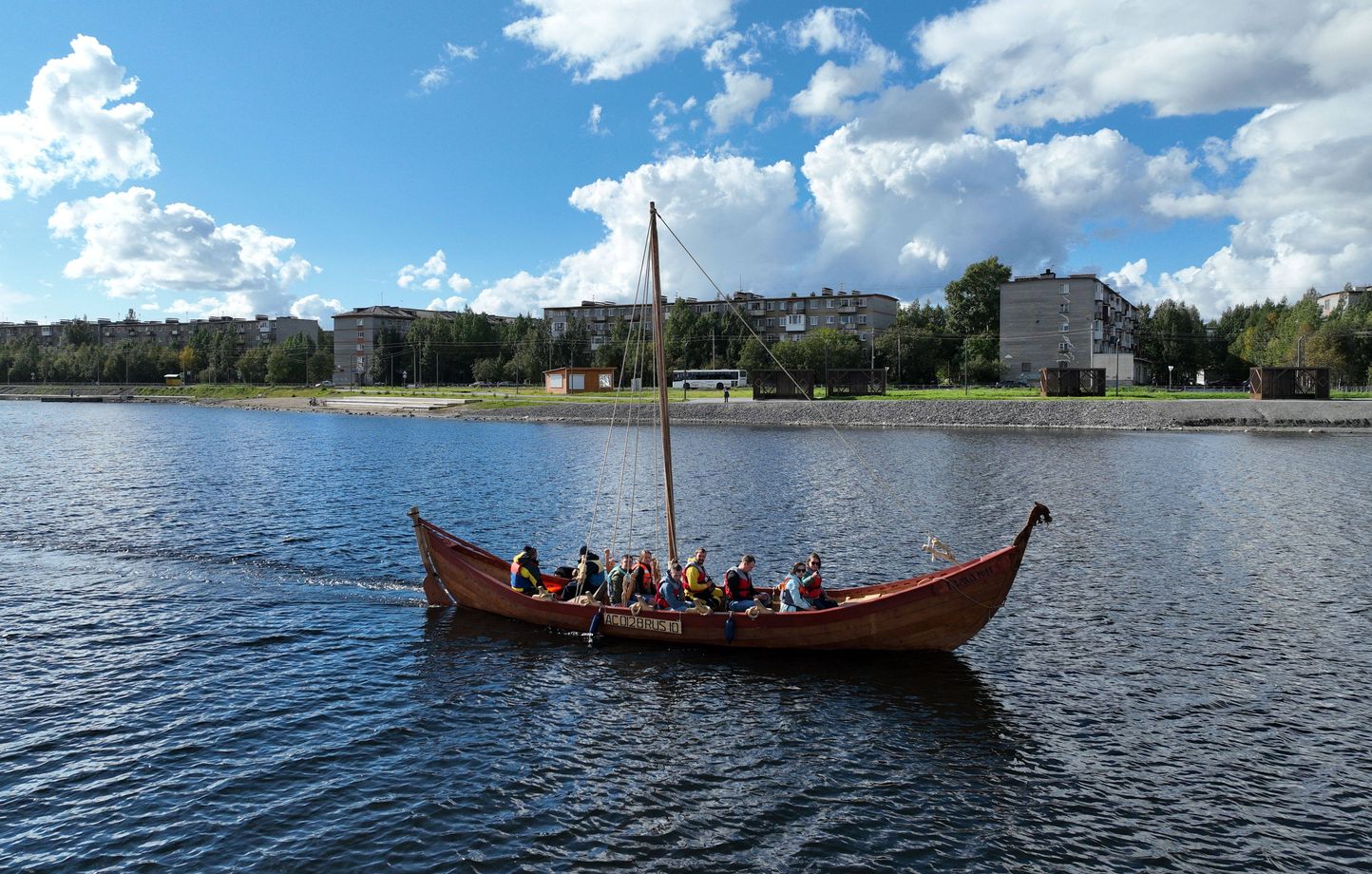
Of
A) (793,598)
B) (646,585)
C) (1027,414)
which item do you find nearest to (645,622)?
(646,585)

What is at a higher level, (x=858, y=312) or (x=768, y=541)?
(x=858, y=312)

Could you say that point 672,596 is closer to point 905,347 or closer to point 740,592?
point 740,592

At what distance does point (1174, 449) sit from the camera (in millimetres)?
72438

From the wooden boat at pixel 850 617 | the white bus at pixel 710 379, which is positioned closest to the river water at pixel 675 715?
the wooden boat at pixel 850 617

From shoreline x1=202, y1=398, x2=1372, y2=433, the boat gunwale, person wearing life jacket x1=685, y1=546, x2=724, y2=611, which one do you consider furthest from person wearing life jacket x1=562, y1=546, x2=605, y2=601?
shoreline x1=202, y1=398, x2=1372, y2=433

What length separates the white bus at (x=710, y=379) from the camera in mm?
148750

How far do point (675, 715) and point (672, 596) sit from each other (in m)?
4.73

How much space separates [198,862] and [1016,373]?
14913 centimetres

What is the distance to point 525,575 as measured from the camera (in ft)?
82.4

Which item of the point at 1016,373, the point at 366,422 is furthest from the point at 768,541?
the point at 1016,373

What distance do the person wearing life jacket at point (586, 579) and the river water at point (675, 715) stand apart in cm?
145

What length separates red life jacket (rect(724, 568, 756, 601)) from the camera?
76.5 feet

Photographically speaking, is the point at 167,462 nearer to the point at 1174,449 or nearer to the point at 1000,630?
the point at 1000,630

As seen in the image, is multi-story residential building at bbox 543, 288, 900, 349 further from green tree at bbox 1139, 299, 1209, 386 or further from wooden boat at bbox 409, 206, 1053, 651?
wooden boat at bbox 409, 206, 1053, 651
